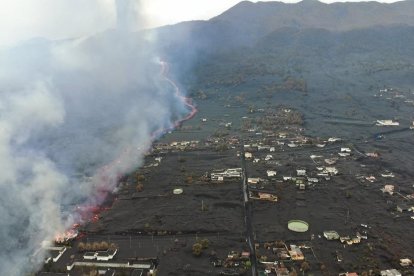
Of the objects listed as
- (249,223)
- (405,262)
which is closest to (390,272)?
(405,262)

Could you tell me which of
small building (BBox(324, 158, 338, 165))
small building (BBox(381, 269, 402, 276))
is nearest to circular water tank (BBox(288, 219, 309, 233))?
small building (BBox(381, 269, 402, 276))

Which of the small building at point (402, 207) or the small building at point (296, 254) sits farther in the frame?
the small building at point (402, 207)

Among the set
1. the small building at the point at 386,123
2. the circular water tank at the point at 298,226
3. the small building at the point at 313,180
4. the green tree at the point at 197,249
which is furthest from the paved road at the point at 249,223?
the small building at the point at 386,123

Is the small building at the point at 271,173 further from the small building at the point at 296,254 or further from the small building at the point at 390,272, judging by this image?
the small building at the point at 390,272

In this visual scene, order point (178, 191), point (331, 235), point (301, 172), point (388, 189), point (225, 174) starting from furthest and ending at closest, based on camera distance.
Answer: point (225, 174)
point (301, 172)
point (178, 191)
point (388, 189)
point (331, 235)

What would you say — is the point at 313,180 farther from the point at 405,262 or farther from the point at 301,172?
the point at 405,262

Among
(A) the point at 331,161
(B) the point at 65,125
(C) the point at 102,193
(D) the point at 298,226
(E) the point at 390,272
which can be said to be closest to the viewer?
(E) the point at 390,272

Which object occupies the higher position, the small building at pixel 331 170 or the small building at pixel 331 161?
the small building at pixel 331 170
